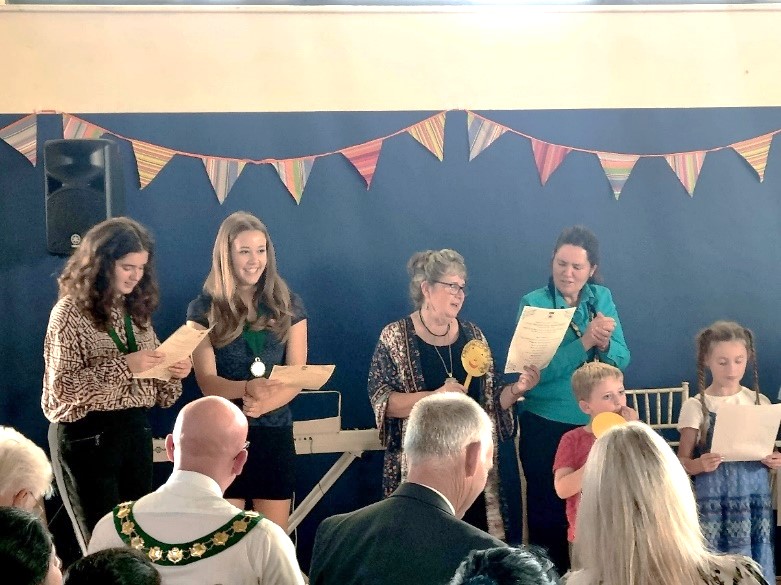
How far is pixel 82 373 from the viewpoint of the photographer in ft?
11.7

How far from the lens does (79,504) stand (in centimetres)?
355

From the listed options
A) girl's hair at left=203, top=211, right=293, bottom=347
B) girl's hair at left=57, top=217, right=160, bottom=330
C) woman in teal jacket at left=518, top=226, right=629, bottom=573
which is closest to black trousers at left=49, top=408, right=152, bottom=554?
girl's hair at left=57, top=217, right=160, bottom=330

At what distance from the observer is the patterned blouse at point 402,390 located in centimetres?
396

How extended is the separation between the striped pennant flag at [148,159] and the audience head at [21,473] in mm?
2430

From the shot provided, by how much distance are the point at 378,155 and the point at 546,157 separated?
89 centimetres

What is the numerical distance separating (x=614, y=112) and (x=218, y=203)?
84.8 inches

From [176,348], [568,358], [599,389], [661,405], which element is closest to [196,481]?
[176,348]

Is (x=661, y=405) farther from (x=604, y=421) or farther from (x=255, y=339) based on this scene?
(x=255, y=339)

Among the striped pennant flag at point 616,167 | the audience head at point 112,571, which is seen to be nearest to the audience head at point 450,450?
the audience head at point 112,571

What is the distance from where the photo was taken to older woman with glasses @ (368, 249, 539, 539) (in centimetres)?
396

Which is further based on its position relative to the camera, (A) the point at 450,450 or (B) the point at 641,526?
(A) the point at 450,450

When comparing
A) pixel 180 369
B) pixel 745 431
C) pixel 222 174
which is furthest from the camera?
pixel 222 174

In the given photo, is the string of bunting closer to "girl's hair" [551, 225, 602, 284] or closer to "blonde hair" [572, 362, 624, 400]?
"girl's hair" [551, 225, 602, 284]

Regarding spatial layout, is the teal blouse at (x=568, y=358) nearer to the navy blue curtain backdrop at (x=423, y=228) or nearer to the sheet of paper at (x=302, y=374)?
the navy blue curtain backdrop at (x=423, y=228)
